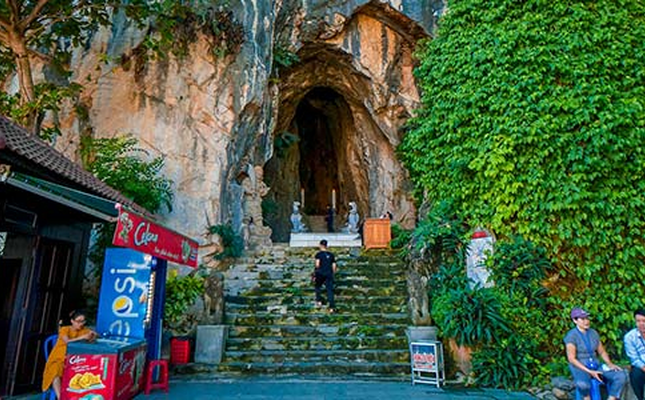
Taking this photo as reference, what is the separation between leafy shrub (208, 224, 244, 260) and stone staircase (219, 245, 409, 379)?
423mm

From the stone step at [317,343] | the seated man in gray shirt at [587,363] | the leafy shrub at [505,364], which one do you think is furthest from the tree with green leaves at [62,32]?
the seated man in gray shirt at [587,363]

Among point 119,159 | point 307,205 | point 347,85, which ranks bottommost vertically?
point 119,159

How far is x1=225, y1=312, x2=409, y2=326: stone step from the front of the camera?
6.58 metres

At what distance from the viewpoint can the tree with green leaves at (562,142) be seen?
622 centimetres

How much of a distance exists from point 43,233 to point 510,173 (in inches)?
316

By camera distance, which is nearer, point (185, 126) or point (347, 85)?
point (185, 126)

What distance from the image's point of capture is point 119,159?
8.07 meters

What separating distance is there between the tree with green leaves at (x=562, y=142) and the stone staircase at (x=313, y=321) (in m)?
2.41

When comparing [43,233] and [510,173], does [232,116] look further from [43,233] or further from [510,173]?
[510,173]

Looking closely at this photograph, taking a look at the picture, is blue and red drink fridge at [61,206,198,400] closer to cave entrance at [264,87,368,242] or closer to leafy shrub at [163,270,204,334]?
leafy shrub at [163,270,204,334]

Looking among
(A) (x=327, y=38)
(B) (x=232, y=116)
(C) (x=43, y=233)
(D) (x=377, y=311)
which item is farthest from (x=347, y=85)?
(C) (x=43, y=233)

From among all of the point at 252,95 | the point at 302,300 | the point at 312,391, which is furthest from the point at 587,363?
the point at 252,95

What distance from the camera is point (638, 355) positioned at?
13.1 ft

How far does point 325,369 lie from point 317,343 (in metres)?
0.61
